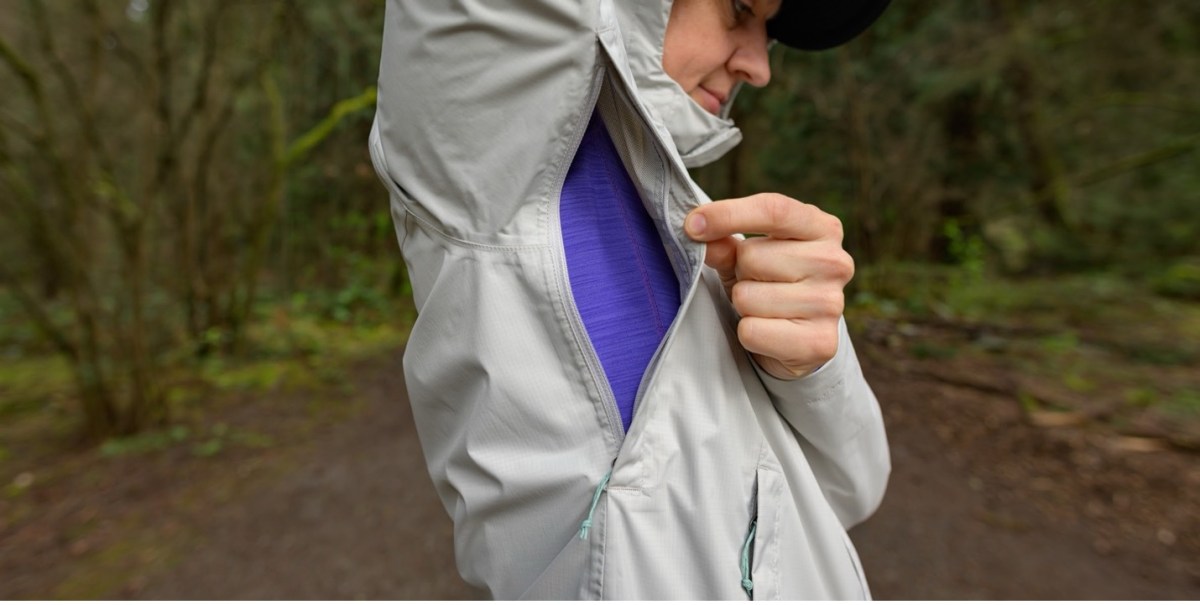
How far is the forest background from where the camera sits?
14.2 ft

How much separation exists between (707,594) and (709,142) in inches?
27.7

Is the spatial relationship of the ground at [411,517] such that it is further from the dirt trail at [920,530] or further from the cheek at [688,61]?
the cheek at [688,61]

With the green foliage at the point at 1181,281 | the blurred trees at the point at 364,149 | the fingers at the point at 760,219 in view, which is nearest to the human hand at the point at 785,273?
the fingers at the point at 760,219

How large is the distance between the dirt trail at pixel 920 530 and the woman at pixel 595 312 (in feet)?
8.64

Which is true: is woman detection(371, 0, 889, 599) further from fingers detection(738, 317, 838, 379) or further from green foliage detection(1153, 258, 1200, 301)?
green foliage detection(1153, 258, 1200, 301)

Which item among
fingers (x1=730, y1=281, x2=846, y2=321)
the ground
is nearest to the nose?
fingers (x1=730, y1=281, x2=846, y2=321)

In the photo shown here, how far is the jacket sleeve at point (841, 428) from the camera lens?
34.6 inches

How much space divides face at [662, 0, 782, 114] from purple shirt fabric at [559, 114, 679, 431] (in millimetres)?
198

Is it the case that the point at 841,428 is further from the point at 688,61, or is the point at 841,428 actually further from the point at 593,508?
the point at 688,61

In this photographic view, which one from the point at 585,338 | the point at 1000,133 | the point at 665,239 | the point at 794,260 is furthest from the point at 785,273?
the point at 1000,133

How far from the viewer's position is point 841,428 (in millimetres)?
955

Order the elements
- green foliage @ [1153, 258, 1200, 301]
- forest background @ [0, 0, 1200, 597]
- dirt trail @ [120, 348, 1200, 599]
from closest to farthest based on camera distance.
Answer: dirt trail @ [120, 348, 1200, 599], forest background @ [0, 0, 1200, 597], green foliage @ [1153, 258, 1200, 301]

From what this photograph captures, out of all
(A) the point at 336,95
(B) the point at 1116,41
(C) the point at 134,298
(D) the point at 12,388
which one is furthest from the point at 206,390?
(B) the point at 1116,41

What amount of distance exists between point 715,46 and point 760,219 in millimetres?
366
